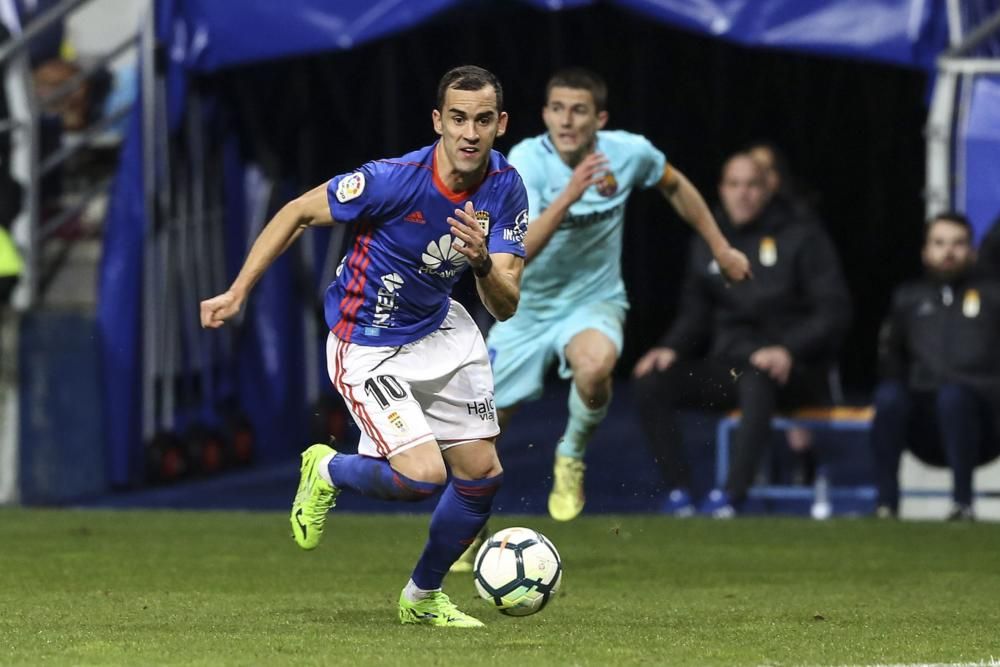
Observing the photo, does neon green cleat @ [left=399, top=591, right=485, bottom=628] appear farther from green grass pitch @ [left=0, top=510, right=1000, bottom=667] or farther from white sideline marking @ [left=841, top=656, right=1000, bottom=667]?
white sideline marking @ [left=841, top=656, right=1000, bottom=667]

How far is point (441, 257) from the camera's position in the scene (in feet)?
22.7

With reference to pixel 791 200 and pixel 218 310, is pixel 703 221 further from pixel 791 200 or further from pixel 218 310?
pixel 791 200

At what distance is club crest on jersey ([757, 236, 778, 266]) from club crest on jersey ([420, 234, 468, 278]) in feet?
17.1

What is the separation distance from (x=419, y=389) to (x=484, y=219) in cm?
59

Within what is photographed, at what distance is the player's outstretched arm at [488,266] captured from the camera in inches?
249

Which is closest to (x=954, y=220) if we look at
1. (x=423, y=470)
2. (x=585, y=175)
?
(x=585, y=175)

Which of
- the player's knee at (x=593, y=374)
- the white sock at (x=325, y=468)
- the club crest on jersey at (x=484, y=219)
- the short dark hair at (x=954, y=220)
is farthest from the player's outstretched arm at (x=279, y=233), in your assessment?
the short dark hair at (x=954, y=220)

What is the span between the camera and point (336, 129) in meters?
15.2

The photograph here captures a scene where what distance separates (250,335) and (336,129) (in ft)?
5.33

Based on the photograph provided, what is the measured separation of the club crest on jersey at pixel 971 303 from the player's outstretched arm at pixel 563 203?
3463mm

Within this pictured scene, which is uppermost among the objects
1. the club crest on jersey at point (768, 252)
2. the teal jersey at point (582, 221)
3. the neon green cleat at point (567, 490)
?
the teal jersey at point (582, 221)

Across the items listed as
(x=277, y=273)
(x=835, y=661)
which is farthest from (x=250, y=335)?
(x=835, y=661)

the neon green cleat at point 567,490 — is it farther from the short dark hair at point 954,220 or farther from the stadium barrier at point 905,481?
the short dark hair at point 954,220

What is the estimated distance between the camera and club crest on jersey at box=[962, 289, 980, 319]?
37.5 feet
